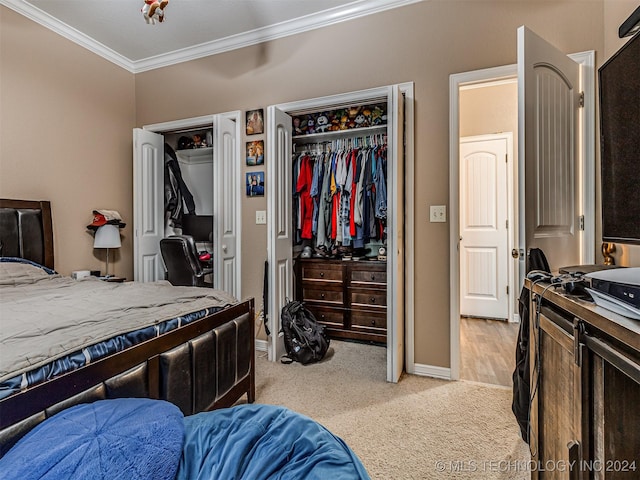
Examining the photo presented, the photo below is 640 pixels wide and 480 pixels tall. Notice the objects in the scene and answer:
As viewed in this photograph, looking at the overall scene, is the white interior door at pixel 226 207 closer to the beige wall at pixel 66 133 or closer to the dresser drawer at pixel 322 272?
the dresser drawer at pixel 322 272

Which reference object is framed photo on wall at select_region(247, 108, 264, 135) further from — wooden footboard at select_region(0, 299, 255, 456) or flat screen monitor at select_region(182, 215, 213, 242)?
wooden footboard at select_region(0, 299, 255, 456)

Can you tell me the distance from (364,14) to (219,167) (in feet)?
5.67

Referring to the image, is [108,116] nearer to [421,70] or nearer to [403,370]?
[421,70]

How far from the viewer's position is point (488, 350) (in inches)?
→ 113

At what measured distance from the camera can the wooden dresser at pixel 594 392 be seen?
705 mm

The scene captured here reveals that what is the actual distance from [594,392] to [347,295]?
242cm

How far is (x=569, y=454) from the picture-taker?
0.87 meters

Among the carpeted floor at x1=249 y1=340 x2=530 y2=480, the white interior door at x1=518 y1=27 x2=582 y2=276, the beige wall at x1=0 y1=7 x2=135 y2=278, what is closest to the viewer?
the carpeted floor at x1=249 y1=340 x2=530 y2=480

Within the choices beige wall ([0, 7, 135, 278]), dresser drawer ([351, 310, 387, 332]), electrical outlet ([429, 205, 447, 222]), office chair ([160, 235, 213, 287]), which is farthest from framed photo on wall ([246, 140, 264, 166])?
dresser drawer ([351, 310, 387, 332])

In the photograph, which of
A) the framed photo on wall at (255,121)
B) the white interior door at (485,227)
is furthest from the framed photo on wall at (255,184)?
the white interior door at (485,227)

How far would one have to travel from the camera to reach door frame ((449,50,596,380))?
6.70 feet

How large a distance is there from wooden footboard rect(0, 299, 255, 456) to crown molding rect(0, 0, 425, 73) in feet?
7.59

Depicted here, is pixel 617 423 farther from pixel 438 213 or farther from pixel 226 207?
pixel 226 207

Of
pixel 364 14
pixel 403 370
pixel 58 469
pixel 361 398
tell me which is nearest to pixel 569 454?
pixel 58 469
